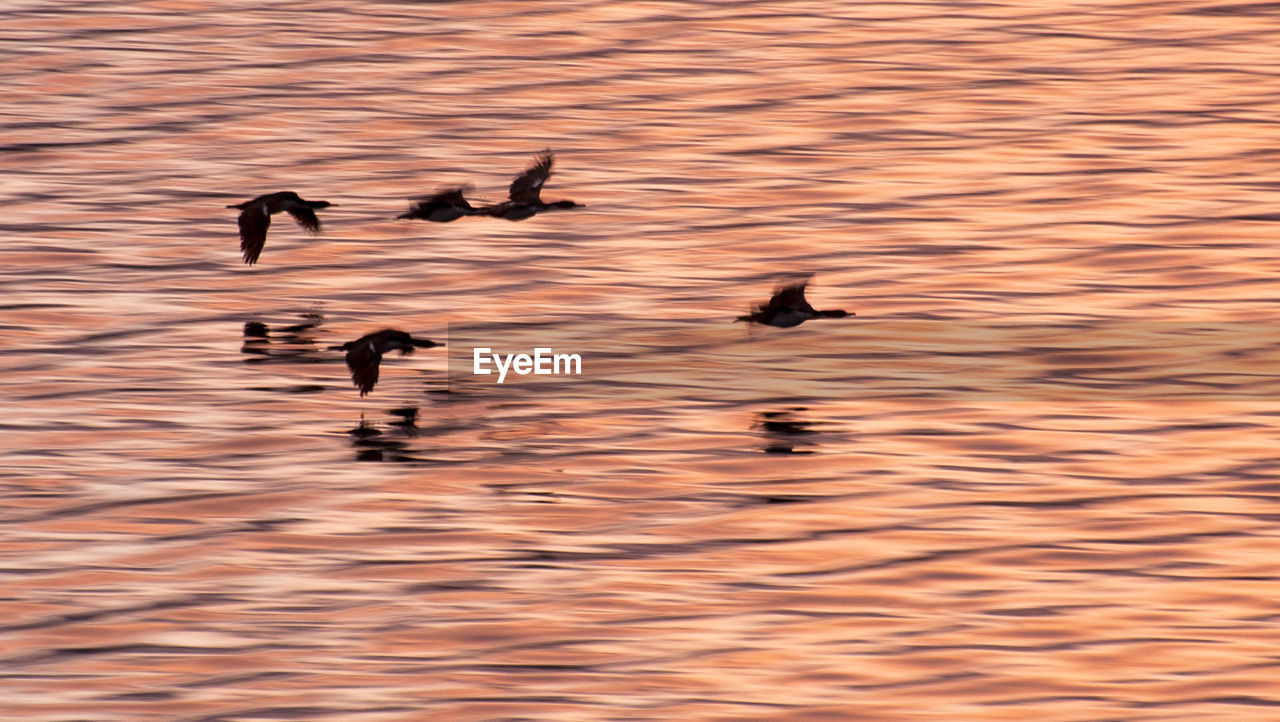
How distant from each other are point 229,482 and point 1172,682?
6.95 metres

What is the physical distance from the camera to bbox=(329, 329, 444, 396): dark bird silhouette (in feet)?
58.9

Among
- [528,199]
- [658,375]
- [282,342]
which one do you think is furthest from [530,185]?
[658,375]

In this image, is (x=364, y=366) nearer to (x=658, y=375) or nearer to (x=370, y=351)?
(x=370, y=351)

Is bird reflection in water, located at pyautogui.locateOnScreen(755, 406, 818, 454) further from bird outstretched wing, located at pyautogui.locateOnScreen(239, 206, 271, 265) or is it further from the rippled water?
bird outstretched wing, located at pyautogui.locateOnScreen(239, 206, 271, 265)

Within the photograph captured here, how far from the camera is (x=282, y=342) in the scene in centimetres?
1997

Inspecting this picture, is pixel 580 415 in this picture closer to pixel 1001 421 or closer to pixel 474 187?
pixel 1001 421

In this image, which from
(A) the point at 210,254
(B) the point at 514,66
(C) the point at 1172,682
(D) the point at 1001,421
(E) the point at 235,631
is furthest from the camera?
(B) the point at 514,66

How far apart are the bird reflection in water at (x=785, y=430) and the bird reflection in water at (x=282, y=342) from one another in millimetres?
4094

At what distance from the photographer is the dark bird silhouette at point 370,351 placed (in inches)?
706

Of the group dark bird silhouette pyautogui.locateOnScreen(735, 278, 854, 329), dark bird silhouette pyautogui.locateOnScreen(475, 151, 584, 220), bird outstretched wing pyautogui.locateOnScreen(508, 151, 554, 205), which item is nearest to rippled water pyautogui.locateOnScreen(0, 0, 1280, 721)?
dark bird silhouette pyautogui.locateOnScreen(735, 278, 854, 329)

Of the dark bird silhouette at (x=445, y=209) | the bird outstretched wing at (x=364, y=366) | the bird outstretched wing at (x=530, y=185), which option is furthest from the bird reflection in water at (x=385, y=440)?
the bird outstretched wing at (x=530, y=185)

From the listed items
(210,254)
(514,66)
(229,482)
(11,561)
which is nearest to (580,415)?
(229,482)

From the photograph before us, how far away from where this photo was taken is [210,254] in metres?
23.2

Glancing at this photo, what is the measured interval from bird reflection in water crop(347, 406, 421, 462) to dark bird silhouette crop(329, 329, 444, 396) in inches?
12.2
